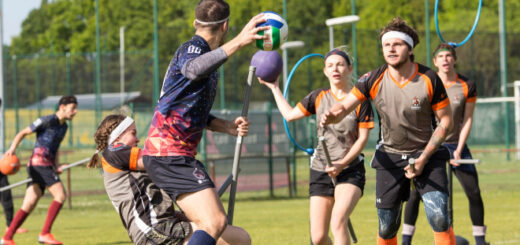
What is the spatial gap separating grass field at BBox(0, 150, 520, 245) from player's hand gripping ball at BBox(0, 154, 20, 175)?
1.00m

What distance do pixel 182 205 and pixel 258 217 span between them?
9.34m

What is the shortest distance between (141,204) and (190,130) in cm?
72

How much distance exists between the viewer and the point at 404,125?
22.9 feet

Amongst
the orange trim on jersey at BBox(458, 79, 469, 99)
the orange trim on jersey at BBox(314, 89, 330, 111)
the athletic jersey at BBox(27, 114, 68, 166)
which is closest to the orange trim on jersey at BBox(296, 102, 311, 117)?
the orange trim on jersey at BBox(314, 89, 330, 111)

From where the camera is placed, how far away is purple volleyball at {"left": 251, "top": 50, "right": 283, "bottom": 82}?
6789mm

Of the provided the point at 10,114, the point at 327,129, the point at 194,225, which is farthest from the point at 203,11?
the point at 10,114

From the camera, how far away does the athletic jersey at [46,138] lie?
40.2ft

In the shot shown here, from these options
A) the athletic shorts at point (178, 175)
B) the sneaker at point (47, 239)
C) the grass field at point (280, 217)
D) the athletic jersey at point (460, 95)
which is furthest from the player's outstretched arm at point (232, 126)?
the sneaker at point (47, 239)

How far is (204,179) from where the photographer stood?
564 cm

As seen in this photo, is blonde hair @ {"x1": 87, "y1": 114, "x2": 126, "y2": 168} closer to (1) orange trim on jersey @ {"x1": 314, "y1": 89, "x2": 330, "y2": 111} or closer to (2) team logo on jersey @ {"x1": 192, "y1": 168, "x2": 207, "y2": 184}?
(2) team logo on jersey @ {"x1": 192, "y1": 168, "x2": 207, "y2": 184}

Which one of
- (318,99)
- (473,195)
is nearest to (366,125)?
(318,99)

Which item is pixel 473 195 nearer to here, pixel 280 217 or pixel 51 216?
pixel 51 216

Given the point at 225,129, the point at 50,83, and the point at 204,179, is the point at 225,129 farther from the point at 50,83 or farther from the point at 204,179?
the point at 50,83

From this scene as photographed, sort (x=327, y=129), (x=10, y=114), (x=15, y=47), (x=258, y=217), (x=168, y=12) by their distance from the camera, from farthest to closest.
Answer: (x=15, y=47)
(x=168, y=12)
(x=10, y=114)
(x=258, y=217)
(x=327, y=129)
